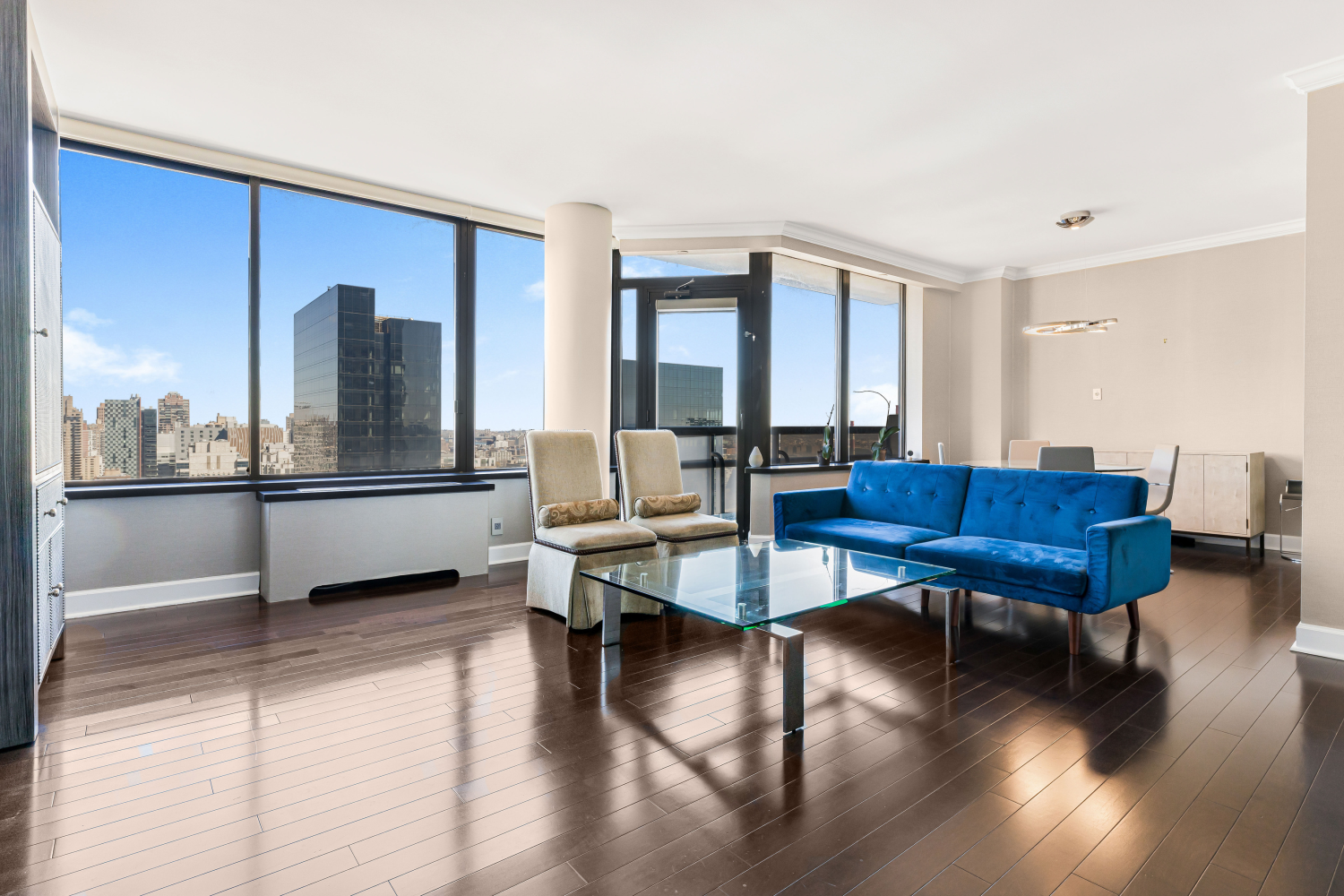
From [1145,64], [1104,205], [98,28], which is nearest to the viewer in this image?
[98,28]

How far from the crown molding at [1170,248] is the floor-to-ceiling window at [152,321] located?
23.7 feet

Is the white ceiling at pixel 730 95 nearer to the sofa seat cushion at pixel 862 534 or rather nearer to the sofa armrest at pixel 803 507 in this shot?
the sofa armrest at pixel 803 507

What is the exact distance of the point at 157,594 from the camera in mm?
3863

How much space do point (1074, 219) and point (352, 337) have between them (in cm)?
557

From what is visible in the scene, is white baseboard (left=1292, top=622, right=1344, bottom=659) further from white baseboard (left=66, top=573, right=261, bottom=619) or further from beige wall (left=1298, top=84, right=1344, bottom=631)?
white baseboard (left=66, top=573, right=261, bottom=619)

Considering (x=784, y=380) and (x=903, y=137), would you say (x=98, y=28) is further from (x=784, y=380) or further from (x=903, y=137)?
(x=784, y=380)

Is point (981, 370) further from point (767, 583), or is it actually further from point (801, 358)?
point (767, 583)

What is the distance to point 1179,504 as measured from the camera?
584cm

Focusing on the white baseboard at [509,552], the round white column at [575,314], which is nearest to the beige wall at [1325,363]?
the round white column at [575,314]

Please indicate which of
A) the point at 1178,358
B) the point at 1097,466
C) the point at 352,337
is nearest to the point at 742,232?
the point at 352,337

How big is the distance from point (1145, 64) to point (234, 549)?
5.60 metres

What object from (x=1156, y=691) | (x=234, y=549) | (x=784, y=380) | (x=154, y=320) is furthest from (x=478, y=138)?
(x=1156, y=691)

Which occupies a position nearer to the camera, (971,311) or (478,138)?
(478,138)

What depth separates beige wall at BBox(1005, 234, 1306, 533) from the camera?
18.6 ft
